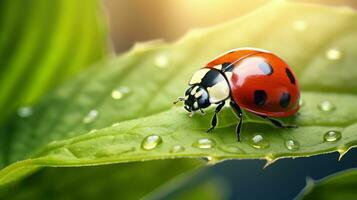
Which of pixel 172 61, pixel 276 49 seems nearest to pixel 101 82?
pixel 172 61

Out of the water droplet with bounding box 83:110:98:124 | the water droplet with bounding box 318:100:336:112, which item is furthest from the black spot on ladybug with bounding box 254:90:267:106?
the water droplet with bounding box 83:110:98:124

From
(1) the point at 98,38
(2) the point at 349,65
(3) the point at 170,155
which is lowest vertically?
(3) the point at 170,155

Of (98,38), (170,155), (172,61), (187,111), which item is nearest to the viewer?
(170,155)

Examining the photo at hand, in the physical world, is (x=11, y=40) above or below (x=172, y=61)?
above

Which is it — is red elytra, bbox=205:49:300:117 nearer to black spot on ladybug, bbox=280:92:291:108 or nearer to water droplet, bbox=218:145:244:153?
black spot on ladybug, bbox=280:92:291:108

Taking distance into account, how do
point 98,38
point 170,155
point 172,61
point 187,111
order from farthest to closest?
1. point 98,38
2. point 172,61
3. point 187,111
4. point 170,155

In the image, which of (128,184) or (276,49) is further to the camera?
(276,49)

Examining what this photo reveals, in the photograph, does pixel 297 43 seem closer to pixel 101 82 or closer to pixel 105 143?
pixel 101 82
